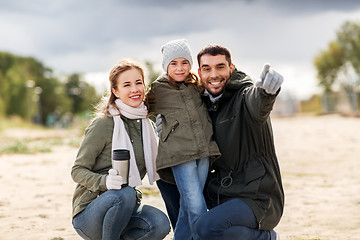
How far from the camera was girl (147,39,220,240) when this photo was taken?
3.40 metres

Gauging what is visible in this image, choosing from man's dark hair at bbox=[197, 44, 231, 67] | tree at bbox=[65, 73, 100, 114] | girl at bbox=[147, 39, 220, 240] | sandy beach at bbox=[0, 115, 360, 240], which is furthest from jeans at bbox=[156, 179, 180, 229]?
→ tree at bbox=[65, 73, 100, 114]

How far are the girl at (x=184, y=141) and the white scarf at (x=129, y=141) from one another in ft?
0.32

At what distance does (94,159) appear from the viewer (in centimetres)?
349

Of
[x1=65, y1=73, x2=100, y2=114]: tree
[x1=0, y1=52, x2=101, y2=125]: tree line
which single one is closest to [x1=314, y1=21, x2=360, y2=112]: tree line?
[x1=0, y1=52, x2=101, y2=125]: tree line

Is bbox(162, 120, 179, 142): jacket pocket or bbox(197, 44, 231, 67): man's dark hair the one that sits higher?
bbox(197, 44, 231, 67): man's dark hair

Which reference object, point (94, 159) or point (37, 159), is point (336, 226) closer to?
point (94, 159)

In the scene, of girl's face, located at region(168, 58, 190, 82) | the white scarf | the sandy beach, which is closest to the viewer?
the white scarf

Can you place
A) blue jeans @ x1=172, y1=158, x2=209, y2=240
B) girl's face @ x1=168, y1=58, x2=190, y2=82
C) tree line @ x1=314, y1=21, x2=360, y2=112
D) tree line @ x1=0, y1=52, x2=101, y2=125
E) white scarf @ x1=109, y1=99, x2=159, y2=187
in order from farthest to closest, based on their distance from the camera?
tree line @ x1=0, y1=52, x2=101, y2=125
tree line @ x1=314, y1=21, x2=360, y2=112
girl's face @ x1=168, y1=58, x2=190, y2=82
white scarf @ x1=109, y1=99, x2=159, y2=187
blue jeans @ x1=172, y1=158, x2=209, y2=240

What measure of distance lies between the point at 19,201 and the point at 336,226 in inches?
163

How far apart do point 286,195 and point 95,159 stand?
4.08 m

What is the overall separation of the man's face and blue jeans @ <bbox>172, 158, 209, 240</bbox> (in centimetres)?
54

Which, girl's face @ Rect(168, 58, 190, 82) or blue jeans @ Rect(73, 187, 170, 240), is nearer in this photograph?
blue jeans @ Rect(73, 187, 170, 240)

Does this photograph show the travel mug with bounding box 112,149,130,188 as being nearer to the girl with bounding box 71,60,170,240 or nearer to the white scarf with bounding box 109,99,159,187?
the girl with bounding box 71,60,170,240

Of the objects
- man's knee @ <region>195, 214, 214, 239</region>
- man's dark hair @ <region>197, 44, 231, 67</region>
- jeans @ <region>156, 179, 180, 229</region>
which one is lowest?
man's knee @ <region>195, 214, 214, 239</region>
